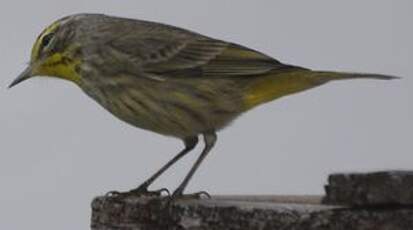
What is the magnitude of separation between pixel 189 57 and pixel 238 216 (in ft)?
13.4

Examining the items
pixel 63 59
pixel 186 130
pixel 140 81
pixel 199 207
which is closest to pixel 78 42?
pixel 63 59

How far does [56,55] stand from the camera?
320 inches

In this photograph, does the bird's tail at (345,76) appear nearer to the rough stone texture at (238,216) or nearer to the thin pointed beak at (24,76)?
the rough stone texture at (238,216)

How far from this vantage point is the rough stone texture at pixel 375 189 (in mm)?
3754

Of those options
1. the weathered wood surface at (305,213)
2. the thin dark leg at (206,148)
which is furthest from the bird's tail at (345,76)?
the weathered wood surface at (305,213)

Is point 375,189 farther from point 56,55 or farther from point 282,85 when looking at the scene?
point 56,55

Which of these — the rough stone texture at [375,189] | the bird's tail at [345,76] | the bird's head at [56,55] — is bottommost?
the bird's head at [56,55]

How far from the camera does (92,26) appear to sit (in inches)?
332

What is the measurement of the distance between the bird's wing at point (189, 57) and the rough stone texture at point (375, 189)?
389 centimetres

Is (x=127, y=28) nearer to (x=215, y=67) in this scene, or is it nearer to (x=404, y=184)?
(x=215, y=67)

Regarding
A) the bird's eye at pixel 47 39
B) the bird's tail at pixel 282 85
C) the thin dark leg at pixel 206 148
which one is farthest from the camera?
the bird's eye at pixel 47 39

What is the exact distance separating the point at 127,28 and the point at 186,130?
1.33 metres

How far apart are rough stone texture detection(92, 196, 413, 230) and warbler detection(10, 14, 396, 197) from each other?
174 centimetres

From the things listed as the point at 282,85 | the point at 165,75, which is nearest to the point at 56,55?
the point at 165,75
